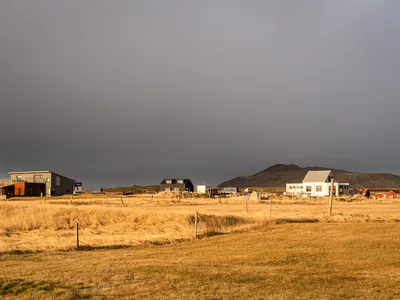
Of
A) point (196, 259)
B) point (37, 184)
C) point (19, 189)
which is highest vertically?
point (37, 184)

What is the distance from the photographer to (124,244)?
80.6 feet

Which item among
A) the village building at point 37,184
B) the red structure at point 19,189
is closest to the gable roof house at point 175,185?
the village building at point 37,184

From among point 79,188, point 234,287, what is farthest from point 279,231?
point 79,188

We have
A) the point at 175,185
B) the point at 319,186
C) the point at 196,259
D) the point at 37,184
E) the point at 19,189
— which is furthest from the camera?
the point at 175,185

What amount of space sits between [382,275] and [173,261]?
8197mm

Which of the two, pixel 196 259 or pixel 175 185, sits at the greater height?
pixel 175 185

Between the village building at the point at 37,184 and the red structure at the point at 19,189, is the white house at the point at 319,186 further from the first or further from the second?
the red structure at the point at 19,189

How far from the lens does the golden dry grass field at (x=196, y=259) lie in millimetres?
13023

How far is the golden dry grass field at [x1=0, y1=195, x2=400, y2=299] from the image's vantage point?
13023mm

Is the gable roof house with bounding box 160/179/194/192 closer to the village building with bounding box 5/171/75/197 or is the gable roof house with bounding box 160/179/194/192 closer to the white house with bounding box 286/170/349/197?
the white house with bounding box 286/170/349/197

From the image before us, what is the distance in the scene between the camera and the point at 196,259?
19.0 meters

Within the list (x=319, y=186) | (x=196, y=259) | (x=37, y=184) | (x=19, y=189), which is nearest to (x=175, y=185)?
(x=319, y=186)

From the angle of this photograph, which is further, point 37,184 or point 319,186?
point 319,186

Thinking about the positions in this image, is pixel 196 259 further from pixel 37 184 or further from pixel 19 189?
pixel 37 184
